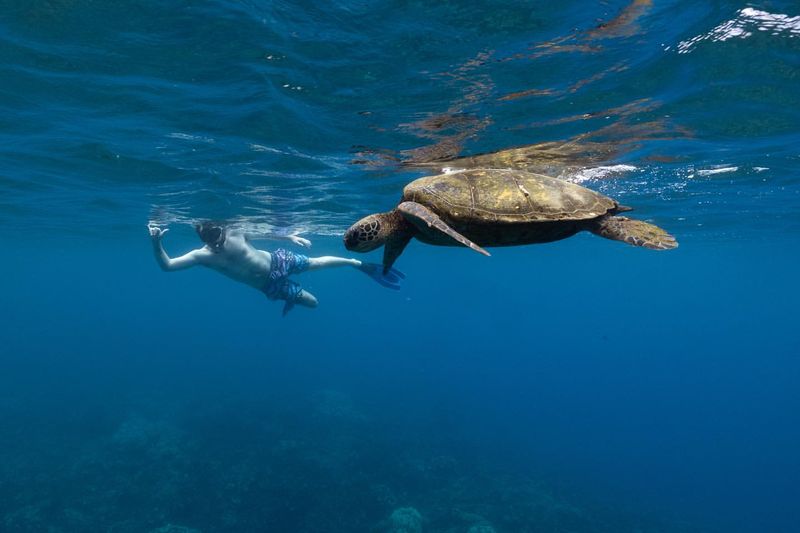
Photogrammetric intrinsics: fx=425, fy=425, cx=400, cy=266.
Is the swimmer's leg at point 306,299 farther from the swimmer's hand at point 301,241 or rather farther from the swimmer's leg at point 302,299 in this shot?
the swimmer's hand at point 301,241

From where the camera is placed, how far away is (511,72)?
8.05 metres

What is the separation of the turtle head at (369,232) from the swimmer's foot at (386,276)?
315 cm

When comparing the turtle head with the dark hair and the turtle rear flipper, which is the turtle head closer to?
the turtle rear flipper

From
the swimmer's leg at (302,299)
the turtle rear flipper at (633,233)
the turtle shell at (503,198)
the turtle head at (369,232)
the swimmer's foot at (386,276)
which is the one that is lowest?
the swimmer's leg at (302,299)

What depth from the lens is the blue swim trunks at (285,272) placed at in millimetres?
14977

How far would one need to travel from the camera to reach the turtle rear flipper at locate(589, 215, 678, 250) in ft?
16.4

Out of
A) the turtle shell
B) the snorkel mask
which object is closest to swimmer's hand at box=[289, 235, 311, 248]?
the snorkel mask

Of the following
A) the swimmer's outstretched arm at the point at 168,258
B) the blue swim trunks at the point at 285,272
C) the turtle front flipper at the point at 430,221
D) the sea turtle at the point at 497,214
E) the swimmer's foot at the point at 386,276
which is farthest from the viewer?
the blue swim trunks at the point at 285,272

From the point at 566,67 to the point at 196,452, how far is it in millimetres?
21508

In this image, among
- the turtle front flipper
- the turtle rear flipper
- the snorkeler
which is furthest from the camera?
the snorkeler

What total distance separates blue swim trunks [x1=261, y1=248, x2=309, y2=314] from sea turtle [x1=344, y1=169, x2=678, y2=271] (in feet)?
33.2

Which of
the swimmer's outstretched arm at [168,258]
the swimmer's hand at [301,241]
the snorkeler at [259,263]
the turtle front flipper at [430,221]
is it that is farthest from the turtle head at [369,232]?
the swimmer's hand at [301,241]

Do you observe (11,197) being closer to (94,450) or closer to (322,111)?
(94,450)

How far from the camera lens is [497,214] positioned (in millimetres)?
4672
